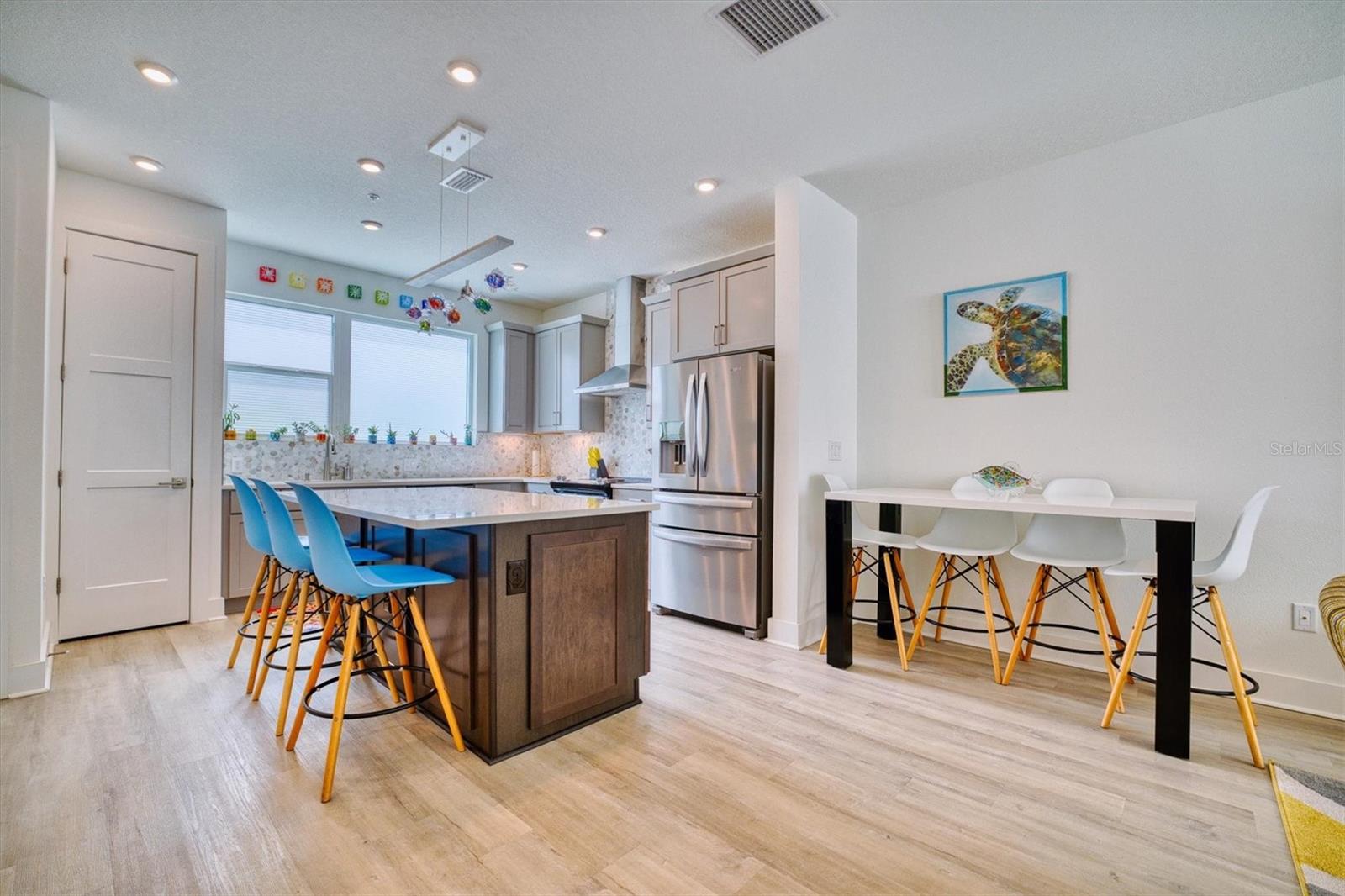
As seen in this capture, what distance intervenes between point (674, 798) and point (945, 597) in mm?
2214

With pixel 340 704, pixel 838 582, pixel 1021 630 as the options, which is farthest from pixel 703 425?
pixel 340 704

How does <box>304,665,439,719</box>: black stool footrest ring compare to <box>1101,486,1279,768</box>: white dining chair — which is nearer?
<box>304,665,439,719</box>: black stool footrest ring

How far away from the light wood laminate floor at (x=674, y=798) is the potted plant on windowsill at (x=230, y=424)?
2203 millimetres

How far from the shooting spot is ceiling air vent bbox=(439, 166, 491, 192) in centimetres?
331

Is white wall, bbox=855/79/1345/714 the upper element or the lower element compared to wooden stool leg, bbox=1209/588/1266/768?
upper

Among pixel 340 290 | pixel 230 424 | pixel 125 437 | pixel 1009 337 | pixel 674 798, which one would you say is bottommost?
pixel 674 798

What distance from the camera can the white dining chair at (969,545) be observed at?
3.09 meters

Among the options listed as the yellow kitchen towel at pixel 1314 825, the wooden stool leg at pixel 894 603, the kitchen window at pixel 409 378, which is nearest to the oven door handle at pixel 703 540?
the wooden stool leg at pixel 894 603

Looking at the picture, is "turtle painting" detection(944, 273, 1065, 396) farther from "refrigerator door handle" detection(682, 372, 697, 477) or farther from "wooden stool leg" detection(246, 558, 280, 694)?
"wooden stool leg" detection(246, 558, 280, 694)

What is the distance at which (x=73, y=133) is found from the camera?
3055 mm

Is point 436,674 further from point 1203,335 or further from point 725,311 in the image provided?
point 1203,335

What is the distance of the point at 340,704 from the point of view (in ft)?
6.44

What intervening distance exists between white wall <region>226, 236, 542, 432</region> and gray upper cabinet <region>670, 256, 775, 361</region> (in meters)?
1.95

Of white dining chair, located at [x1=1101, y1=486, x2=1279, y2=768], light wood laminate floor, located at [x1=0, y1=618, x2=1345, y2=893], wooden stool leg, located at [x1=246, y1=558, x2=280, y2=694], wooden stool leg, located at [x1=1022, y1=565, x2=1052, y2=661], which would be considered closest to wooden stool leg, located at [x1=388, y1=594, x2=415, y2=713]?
light wood laminate floor, located at [x1=0, y1=618, x2=1345, y2=893]
